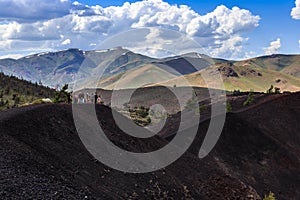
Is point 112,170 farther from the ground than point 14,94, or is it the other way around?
point 112,170

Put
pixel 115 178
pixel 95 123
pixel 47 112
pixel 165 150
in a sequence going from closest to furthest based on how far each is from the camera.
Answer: pixel 115 178
pixel 47 112
pixel 95 123
pixel 165 150

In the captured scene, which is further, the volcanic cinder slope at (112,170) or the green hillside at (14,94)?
the green hillside at (14,94)

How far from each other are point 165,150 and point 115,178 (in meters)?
9.57

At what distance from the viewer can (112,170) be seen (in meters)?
22.2

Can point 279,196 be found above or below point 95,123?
below

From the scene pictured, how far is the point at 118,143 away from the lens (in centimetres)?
2638

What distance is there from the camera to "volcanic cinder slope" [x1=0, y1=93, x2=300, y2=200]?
16172 mm

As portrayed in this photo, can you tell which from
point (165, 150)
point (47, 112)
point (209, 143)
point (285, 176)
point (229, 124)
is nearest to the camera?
point (47, 112)

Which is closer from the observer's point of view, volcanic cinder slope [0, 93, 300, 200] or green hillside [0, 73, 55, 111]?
volcanic cinder slope [0, 93, 300, 200]

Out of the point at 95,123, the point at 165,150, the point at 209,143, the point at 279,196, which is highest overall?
the point at 95,123

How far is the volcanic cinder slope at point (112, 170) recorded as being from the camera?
16.2 metres

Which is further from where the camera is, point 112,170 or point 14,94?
point 14,94

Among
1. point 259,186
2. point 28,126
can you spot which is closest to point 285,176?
point 259,186

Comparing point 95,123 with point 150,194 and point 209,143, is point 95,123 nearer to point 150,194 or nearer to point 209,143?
point 150,194
